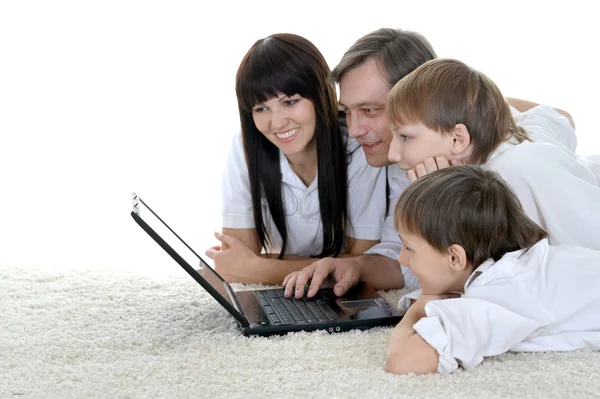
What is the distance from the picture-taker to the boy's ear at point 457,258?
145 cm

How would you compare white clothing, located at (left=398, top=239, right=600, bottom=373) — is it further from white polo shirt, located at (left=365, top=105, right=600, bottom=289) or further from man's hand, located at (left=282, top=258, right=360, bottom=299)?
man's hand, located at (left=282, top=258, right=360, bottom=299)

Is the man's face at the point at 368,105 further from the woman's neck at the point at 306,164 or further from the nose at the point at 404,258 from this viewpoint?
the nose at the point at 404,258

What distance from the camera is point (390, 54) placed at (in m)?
2.04

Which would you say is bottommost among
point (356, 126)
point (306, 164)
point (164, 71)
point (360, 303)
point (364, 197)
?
point (360, 303)

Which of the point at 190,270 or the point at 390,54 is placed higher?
the point at 390,54

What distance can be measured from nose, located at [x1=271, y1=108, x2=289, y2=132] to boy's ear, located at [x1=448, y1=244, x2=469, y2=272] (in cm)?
73

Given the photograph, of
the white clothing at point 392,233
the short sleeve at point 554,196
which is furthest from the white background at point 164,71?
the short sleeve at point 554,196

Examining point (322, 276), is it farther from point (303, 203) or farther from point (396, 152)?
point (303, 203)

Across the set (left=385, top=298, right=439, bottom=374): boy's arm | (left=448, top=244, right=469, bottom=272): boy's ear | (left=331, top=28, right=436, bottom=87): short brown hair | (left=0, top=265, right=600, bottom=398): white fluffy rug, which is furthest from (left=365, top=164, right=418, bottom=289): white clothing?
(left=385, top=298, right=439, bottom=374): boy's arm

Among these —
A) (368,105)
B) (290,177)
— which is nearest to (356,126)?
(368,105)

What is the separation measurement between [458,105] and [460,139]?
0.24ft

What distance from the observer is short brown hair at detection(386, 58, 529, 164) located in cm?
173

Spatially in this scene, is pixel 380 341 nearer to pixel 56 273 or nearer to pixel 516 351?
pixel 516 351

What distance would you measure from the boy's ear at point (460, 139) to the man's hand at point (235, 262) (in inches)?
25.4
